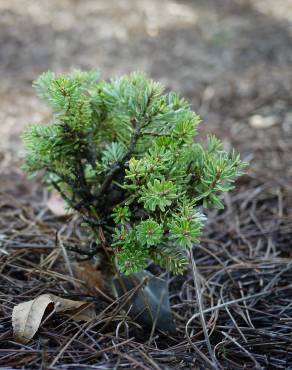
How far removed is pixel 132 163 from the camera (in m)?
1.36

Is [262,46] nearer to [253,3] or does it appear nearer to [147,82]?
[253,3]

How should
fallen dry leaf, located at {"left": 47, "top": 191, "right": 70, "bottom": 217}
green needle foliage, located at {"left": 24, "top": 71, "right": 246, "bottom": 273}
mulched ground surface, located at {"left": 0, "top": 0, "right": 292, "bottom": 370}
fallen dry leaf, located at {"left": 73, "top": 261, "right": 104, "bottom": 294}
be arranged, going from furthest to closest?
fallen dry leaf, located at {"left": 47, "top": 191, "right": 70, "bottom": 217} → fallen dry leaf, located at {"left": 73, "top": 261, "right": 104, "bottom": 294} → mulched ground surface, located at {"left": 0, "top": 0, "right": 292, "bottom": 370} → green needle foliage, located at {"left": 24, "top": 71, "right": 246, "bottom": 273}

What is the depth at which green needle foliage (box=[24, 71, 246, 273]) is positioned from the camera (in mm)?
1382

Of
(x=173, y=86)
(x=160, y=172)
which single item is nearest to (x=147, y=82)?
(x=160, y=172)

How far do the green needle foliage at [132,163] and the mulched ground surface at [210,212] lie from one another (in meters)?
0.29

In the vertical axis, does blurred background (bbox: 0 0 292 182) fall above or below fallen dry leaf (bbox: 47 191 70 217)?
above

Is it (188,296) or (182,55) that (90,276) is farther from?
(182,55)

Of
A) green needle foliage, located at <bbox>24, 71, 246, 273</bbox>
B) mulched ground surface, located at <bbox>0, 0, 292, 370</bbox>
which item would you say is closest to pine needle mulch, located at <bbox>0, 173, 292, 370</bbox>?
mulched ground surface, located at <bbox>0, 0, 292, 370</bbox>

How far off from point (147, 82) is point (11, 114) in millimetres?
2343

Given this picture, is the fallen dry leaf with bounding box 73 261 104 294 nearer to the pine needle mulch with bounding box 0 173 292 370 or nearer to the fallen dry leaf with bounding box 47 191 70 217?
the pine needle mulch with bounding box 0 173 292 370

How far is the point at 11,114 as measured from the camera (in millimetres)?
3604

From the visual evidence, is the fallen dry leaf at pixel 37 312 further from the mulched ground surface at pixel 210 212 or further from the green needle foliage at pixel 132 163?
the green needle foliage at pixel 132 163

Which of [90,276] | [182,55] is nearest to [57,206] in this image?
[90,276]

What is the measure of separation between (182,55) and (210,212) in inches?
112
